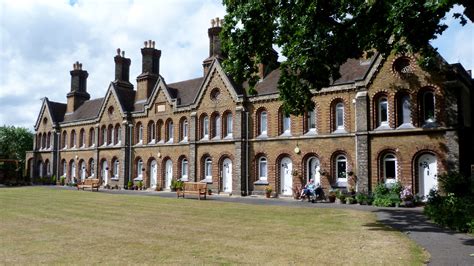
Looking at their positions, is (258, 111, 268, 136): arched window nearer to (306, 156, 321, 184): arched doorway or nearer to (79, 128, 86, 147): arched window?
(306, 156, 321, 184): arched doorway

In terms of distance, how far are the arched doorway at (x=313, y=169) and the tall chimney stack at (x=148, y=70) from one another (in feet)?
68.5

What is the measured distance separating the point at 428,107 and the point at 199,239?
17264mm

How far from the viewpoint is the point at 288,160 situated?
94.3 feet

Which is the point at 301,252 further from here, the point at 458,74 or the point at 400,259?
the point at 458,74

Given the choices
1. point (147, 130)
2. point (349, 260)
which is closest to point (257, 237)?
point (349, 260)

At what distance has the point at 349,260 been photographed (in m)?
9.17

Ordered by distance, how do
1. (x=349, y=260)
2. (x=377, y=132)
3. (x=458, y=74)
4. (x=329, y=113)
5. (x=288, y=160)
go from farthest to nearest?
1. (x=288, y=160)
2. (x=329, y=113)
3. (x=377, y=132)
4. (x=458, y=74)
5. (x=349, y=260)

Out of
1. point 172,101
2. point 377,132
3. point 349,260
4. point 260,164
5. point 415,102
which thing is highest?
point 172,101

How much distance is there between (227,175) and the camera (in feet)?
105

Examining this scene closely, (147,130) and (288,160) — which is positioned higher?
(147,130)

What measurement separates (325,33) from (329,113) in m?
11.6

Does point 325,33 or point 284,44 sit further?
point 284,44

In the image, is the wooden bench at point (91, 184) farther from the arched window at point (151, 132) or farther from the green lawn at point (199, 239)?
the green lawn at point (199, 239)

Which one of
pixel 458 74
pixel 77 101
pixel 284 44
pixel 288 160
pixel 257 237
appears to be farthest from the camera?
pixel 77 101
